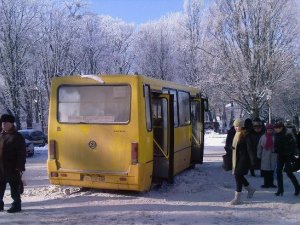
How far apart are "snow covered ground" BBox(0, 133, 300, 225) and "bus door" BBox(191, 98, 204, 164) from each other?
2.72m

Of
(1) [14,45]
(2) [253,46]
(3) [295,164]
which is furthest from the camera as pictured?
(1) [14,45]

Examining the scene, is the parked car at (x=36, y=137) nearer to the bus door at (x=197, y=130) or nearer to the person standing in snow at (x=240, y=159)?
the bus door at (x=197, y=130)

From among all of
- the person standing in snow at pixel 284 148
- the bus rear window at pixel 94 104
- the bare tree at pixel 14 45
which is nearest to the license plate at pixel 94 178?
the bus rear window at pixel 94 104

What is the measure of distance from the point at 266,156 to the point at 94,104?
15.2 ft

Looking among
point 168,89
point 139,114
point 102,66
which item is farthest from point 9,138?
point 102,66

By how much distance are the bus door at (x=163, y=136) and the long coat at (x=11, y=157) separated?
3.46 meters

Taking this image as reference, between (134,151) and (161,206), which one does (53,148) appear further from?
(161,206)

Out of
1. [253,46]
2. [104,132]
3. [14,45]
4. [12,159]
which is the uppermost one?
[14,45]

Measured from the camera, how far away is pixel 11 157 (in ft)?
28.8

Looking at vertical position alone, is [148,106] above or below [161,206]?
above

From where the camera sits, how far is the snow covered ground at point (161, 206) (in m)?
8.30

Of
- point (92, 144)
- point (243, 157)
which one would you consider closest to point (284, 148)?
point (243, 157)

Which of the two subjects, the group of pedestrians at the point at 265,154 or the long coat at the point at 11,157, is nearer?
the long coat at the point at 11,157

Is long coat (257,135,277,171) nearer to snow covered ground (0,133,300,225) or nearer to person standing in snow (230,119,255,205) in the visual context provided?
snow covered ground (0,133,300,225)
